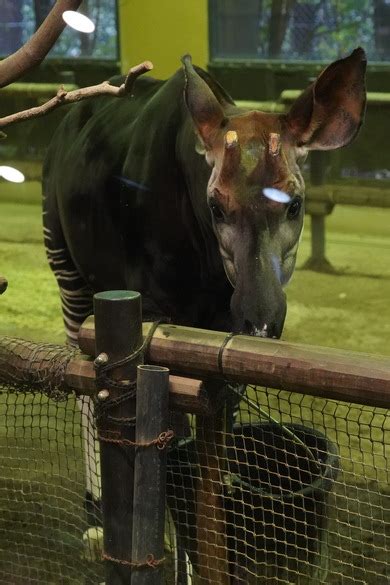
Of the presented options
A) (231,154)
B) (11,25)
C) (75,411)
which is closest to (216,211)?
(231,154)

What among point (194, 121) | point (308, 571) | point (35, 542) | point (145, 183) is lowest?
point (35, 542)

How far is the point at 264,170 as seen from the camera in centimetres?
170

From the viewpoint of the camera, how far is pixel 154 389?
143 centimetres

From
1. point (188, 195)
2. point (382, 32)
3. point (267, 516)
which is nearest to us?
point (267, 516)

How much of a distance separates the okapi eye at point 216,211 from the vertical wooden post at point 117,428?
0.36m

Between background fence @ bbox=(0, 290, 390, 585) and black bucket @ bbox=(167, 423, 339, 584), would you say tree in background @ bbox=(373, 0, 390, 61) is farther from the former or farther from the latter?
black bucket @ bbox=(167, 423, 339, 584)

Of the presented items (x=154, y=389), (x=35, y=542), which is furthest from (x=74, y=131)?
(x=154, y=389)

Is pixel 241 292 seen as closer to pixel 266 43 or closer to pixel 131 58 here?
pixel 131 58

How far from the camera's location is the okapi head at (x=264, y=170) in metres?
Answer: 1.68

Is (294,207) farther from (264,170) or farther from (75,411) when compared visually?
(75,411)

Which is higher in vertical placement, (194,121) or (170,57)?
(170,57)

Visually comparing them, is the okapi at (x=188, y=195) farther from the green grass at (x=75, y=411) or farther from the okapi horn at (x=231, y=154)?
the green grass at (x=75, y=411)

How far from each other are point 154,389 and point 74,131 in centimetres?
139

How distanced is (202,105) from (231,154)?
19 cm
